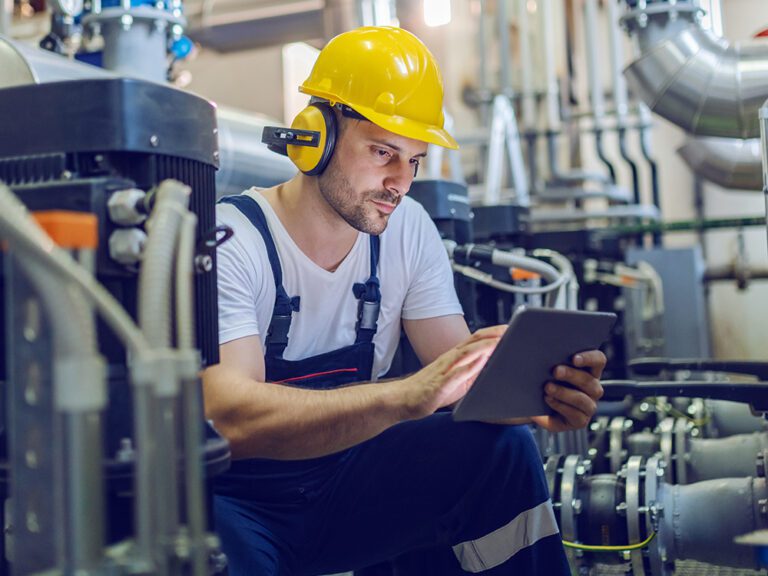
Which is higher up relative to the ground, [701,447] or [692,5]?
[692,5]

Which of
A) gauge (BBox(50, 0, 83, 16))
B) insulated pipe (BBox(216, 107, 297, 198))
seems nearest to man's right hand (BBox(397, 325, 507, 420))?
insulated pipe (BBox(216, 107, 297, 198))

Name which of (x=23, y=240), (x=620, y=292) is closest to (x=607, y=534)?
(x=23, y=240)

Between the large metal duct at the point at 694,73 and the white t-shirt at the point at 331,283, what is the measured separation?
1168 millimetres

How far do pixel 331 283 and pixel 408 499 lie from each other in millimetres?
367

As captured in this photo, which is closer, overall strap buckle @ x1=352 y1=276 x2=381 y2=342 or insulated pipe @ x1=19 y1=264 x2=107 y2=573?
insulated pipe @ x1=19 y1=264 x2=107 y2=573

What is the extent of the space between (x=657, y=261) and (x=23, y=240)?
3.42m

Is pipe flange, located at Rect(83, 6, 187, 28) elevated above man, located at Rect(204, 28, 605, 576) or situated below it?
above

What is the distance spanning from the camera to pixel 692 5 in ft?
8.86

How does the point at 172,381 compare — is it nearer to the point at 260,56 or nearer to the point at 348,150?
the point at 348,150

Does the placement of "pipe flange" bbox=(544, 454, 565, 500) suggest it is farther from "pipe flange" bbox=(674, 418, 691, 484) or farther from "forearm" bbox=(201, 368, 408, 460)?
"forearm" bbox=(201, 368, 408, 460)

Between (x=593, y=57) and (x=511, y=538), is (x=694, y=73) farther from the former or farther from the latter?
(x=593, y=57)

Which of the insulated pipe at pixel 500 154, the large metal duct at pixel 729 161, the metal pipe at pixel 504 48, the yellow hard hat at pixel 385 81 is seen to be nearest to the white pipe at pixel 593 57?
the metal pipe at pixel 504 48

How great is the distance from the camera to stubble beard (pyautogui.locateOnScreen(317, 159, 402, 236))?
61.5 inches

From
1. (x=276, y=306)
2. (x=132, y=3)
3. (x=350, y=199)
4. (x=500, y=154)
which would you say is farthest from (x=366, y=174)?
(x=500, y=154)
